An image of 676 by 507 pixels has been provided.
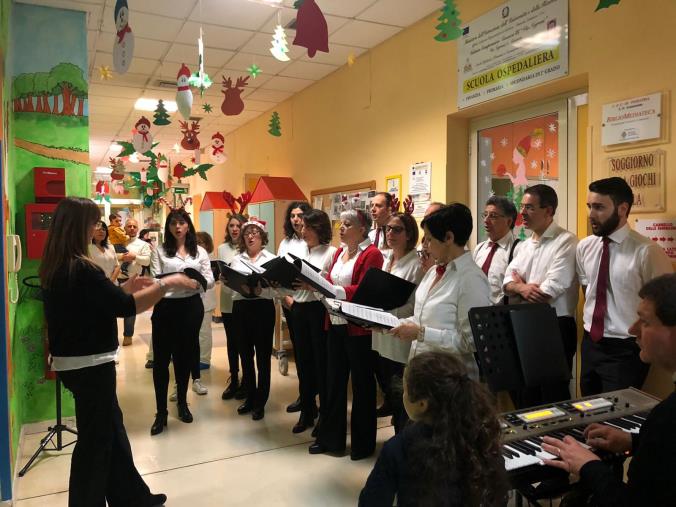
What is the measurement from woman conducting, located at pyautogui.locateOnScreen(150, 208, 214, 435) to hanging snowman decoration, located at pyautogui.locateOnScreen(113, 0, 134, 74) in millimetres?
1161

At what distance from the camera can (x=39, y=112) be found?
3.66 meters

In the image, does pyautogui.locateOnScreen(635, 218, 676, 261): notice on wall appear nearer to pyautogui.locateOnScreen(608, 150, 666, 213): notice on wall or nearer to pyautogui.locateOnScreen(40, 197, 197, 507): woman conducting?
pyautogui.locateOnScreen(608, 150, 666, 213): notice on wall

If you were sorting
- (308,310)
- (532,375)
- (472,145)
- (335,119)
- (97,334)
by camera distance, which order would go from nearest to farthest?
(532,375), (97,334), (308,310), (472,145), (335,119)

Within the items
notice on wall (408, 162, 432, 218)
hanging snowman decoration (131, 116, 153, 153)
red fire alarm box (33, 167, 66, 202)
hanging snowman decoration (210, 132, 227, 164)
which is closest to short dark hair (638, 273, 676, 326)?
notice on wall (408, 162, 432, 218)

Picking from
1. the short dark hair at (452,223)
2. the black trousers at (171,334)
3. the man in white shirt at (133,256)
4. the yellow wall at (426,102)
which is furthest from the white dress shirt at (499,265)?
the man in white shirt at (133,256)

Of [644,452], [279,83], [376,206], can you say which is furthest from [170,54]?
[644,452]

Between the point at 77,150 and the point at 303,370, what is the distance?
2.30 m

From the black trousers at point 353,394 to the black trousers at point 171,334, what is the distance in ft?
3.55

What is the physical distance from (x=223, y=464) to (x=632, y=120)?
302 centimetres

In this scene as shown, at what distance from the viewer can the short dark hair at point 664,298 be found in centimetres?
131

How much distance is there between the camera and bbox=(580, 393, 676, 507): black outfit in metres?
1.17

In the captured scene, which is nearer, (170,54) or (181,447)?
(181,447)

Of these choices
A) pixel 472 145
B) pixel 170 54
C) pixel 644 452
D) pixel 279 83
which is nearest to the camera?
pixel 644 452

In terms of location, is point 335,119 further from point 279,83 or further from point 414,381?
point 414,381
